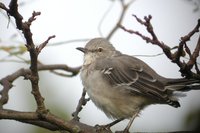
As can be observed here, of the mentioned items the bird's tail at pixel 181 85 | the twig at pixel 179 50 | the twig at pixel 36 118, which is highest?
the twig at pixel 179 50

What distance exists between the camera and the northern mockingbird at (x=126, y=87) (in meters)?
5.16

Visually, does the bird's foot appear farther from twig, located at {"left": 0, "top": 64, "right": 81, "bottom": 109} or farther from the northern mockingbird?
twig, located at {"left": 0, "top": 64, "right": 81, "bottom": 109}

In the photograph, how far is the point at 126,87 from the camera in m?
5.41

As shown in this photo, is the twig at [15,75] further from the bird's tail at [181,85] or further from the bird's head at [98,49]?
the bird's tail at [181,85]

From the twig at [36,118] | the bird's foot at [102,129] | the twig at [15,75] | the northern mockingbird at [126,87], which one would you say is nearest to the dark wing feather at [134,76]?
the northern mockingbird at [126,87]

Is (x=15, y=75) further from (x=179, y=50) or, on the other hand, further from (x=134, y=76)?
(x=179, y=50)

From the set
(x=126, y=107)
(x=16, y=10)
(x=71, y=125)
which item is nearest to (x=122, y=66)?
(x=126, y=107)

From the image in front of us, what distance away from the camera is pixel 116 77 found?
18.1 feet

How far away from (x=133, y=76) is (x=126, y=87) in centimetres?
20

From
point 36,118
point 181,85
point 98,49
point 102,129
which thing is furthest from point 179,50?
point 98,49

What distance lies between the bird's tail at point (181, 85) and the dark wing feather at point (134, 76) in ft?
0.33

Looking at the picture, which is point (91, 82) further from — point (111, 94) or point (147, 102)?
point (147, 102)

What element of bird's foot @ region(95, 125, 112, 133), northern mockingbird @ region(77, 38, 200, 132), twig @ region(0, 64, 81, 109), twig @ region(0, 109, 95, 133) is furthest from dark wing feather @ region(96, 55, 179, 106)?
twig @ region(0, 109, 95, 133)

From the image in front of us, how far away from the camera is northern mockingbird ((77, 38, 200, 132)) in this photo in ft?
16.9
